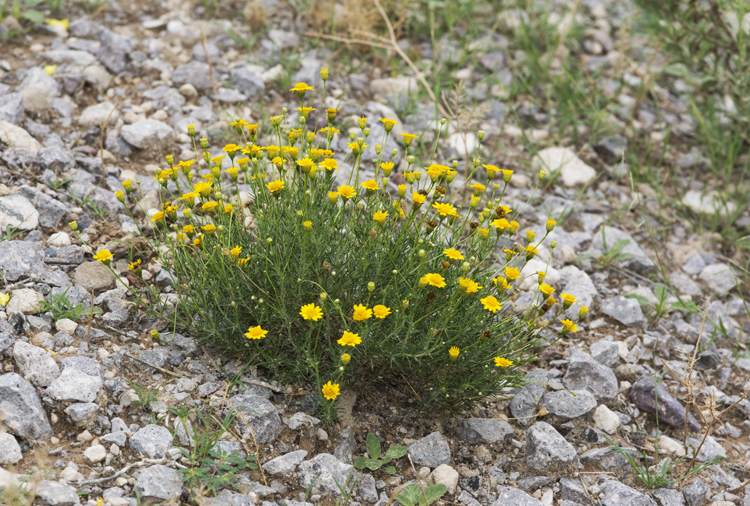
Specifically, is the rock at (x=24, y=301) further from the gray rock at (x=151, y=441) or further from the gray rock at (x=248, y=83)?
the gray rock at (x=248, y=83)

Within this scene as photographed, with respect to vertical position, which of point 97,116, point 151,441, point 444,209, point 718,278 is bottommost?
point 718,278

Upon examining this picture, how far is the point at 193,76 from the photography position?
4.25m

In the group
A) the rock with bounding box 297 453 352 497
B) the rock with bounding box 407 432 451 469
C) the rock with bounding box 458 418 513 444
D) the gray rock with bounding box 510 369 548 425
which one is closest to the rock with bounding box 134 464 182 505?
the rock with bounding box 297 453 352 497

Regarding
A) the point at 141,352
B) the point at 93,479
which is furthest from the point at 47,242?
the point at 93,479

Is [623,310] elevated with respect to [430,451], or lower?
lower

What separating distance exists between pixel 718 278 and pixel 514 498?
229 centimetres

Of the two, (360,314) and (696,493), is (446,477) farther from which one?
(696,493)

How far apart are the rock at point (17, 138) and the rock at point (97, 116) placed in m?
0.38

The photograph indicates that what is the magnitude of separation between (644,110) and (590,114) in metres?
0.81

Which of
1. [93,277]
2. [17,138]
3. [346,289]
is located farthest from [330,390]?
[17,138]

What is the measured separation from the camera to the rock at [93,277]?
2.74 m

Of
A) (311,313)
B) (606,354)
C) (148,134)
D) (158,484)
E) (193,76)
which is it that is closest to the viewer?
(158,484)

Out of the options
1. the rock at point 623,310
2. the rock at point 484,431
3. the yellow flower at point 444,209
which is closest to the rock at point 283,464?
the rock at point 484,431

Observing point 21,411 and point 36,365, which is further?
point 36,365
